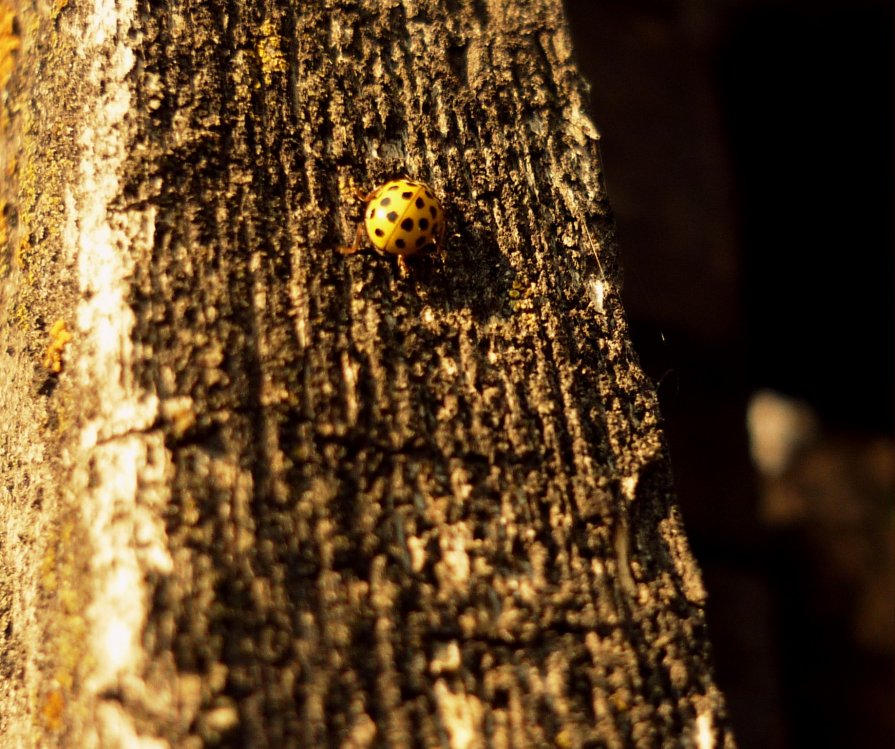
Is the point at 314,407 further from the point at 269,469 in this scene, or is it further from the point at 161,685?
the point at 161,685

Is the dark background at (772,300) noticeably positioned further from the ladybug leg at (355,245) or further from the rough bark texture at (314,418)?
the ladybug leg at (355,245)

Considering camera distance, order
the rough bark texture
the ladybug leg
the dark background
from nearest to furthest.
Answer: the rough bark texture
the ladybug leg
the dark background

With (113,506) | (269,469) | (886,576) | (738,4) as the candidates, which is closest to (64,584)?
(113,506)

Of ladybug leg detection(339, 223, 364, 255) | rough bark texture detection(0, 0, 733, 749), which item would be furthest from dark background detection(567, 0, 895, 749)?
ladybug leg detection(339, 223, 364, 255)

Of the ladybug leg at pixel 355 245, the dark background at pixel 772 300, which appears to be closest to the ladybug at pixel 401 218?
the ladybug leg at pixel 355 245

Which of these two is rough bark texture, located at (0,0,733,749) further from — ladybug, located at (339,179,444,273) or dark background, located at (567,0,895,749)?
dark background, located at (567,0,895,749)

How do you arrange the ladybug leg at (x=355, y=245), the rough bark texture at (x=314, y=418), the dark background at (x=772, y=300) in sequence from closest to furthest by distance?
the rough bark texture at (x=314, y=418) < the ladybug leg at (x=355, y=245) < the dark background at (x=772, y=300)

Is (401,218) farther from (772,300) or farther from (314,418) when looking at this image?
(772,300)
